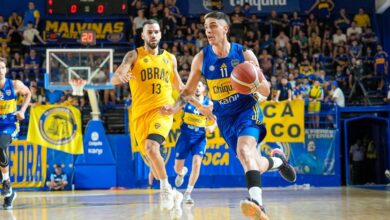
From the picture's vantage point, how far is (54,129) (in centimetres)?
1669

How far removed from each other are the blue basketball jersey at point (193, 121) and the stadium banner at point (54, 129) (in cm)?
654

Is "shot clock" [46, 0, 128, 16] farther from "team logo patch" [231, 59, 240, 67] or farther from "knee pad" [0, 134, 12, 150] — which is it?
"team logo patch" [231, 59, 240, 67]

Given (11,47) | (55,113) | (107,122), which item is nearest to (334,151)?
(107,122)

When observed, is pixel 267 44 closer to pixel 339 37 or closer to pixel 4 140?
pixel 339 37

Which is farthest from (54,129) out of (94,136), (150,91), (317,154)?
(150,91)

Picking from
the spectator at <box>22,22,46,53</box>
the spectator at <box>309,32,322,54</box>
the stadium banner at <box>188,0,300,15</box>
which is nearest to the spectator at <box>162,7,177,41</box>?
the stadium banner at <box>188,0,300,15</box>

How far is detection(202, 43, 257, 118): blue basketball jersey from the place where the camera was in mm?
6422

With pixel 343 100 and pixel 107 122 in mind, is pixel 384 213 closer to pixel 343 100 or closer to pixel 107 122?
pixel 343 100

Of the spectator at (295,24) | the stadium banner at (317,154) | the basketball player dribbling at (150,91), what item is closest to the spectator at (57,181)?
the stadium banner at (317,154)

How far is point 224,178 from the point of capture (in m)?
17.0

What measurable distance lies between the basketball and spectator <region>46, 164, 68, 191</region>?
11.6 m

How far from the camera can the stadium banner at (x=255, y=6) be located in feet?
80.1

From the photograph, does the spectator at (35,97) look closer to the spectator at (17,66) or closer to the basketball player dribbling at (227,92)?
the spectator at (17,66)

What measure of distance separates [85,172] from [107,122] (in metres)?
2.27
